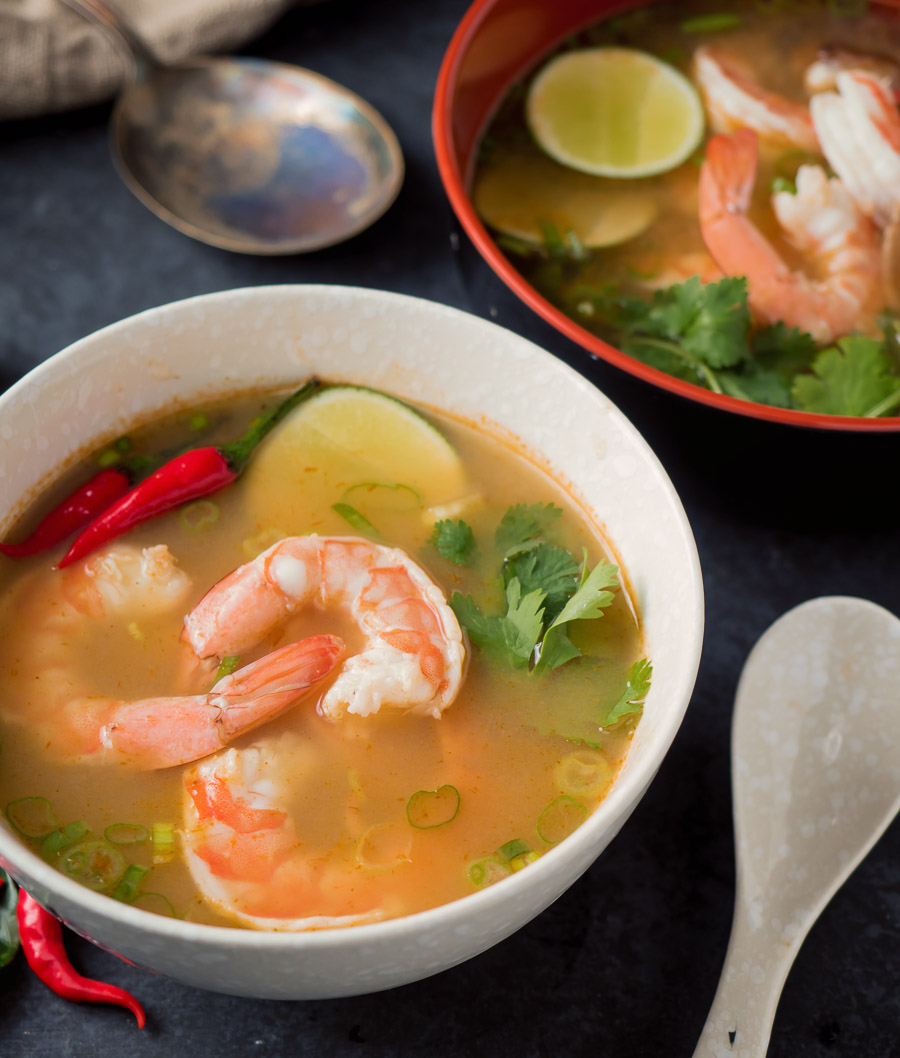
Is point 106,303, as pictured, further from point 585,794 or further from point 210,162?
point 585,794

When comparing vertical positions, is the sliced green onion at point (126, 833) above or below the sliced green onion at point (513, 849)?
above

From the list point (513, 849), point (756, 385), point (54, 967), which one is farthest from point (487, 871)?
point (756, 385)

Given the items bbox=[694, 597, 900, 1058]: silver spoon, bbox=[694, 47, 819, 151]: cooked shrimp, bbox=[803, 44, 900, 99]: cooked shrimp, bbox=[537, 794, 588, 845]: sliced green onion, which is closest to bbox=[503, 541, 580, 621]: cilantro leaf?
bbox=[537, 794, 588, 845]: sliced green onion

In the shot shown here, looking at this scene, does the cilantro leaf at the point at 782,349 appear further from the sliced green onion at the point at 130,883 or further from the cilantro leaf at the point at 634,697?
the sliced green onion at the point at 130,883

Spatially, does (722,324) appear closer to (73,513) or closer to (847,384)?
(847,384)

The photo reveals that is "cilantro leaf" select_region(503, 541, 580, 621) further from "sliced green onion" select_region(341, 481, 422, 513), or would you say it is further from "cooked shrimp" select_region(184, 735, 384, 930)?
"cooked shrimp" select_region(184, 735, 384, 930)

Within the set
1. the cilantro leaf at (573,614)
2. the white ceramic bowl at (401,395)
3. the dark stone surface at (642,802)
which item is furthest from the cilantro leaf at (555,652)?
the dark stone surface at (642,802)
